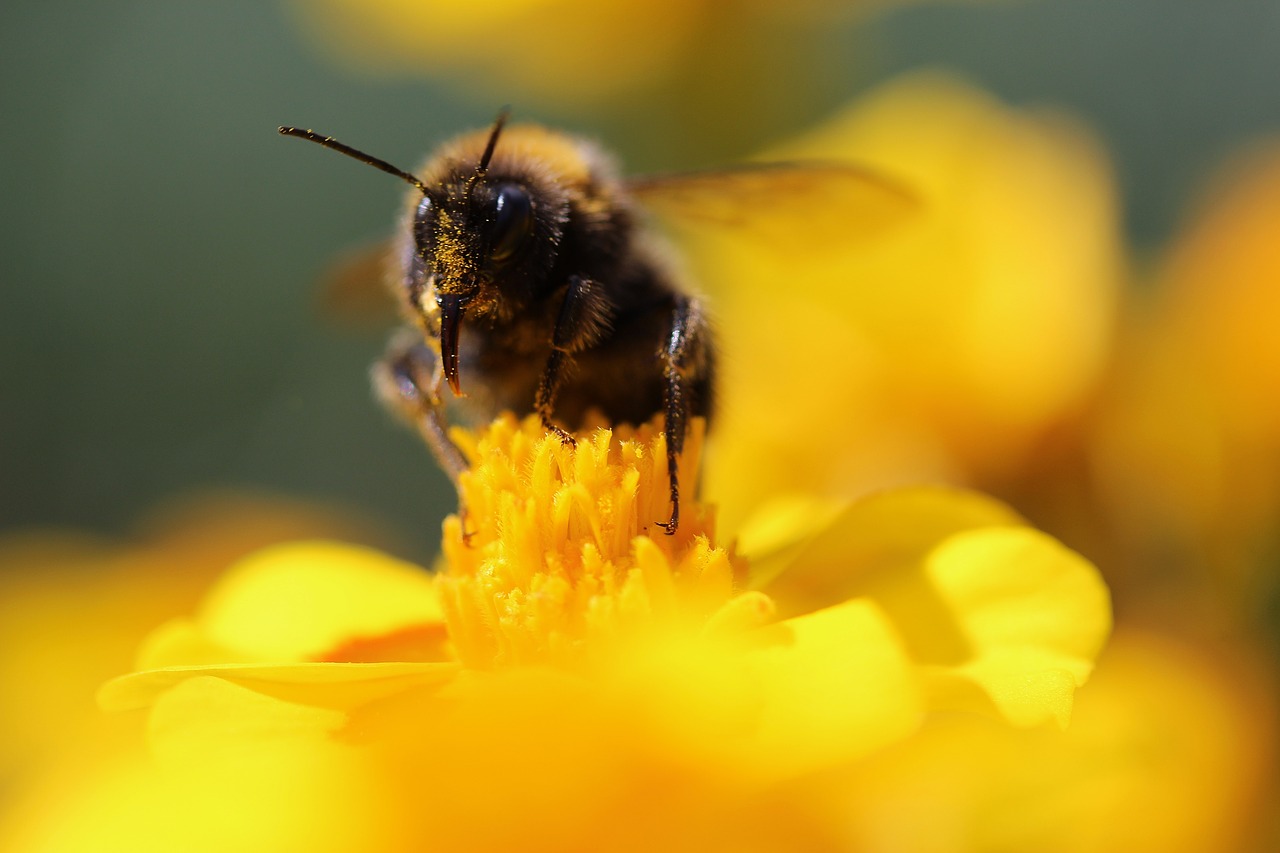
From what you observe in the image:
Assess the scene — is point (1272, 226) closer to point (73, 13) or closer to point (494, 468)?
point (494, 468)

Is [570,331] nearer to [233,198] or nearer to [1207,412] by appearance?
[1207,412]

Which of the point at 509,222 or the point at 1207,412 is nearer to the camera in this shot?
the point at 509,222

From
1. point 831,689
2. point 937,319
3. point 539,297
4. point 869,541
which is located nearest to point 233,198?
point 937,319

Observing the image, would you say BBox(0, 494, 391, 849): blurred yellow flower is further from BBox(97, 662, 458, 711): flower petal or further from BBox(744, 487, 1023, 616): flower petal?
BBox(744, 487, 1023, 616): flower petal

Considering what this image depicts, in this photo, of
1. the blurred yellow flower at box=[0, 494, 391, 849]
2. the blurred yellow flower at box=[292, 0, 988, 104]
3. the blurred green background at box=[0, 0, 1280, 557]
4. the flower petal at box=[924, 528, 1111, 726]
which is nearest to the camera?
the flower petal at box=[924, 528, 1111, 726]

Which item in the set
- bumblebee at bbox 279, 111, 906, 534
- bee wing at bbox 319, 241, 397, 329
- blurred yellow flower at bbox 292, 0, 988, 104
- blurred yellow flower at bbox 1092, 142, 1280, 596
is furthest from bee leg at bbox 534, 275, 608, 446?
blurred yellow flower at bbox 292, 0, 988, 104
